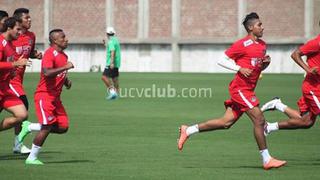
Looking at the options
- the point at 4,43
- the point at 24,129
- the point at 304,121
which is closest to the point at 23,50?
the point at 24,129

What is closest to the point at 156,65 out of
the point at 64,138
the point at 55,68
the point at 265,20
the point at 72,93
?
the point at 265,20

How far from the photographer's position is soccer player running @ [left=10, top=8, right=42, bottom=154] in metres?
15.0

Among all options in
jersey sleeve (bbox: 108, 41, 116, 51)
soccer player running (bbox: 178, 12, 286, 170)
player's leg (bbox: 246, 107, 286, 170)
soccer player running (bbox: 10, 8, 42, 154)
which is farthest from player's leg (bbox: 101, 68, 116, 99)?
player's leg (bbox: 246, 107, 286, 170)

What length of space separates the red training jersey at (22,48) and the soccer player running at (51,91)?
1.63 metres

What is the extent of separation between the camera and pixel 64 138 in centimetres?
1806

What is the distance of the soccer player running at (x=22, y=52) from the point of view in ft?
49.3

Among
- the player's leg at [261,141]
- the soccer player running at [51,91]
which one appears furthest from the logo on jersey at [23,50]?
the player's leg at [261,141]

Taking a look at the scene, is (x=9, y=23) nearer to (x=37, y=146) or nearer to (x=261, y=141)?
(x=37, y=146)

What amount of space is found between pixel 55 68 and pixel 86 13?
56094 mm

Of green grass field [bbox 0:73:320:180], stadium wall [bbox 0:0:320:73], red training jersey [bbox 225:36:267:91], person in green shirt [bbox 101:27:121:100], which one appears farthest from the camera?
stadium wall [bbox 0:0:320:73]

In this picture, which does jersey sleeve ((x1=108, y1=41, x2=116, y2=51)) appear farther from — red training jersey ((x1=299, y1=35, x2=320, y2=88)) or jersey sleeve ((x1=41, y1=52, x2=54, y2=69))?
jersey sleeve ((x1=41, y1=52, x2=54, y2=69))

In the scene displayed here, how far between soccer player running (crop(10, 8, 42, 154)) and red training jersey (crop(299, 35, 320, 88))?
4451 mm

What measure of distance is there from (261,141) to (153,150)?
113 inches

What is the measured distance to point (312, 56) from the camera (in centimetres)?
1438
